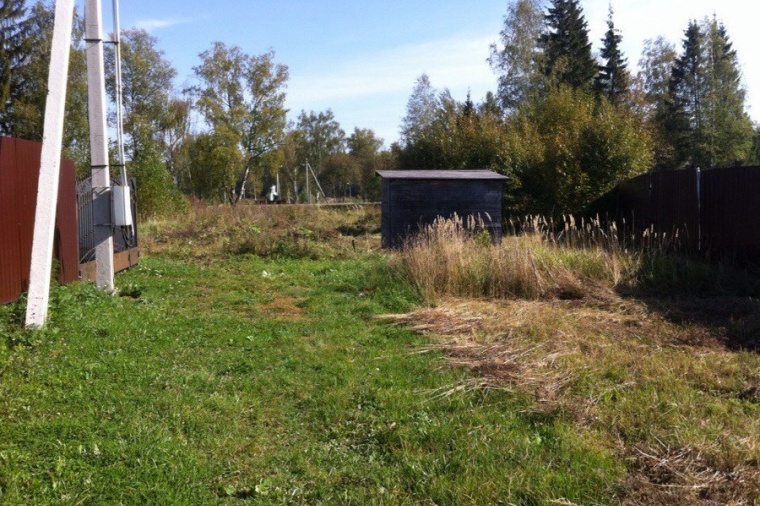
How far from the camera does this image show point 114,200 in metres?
8.70

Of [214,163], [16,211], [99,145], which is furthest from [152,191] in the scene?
[214,163]

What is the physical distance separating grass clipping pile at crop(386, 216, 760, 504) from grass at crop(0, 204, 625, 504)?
0.25 meters

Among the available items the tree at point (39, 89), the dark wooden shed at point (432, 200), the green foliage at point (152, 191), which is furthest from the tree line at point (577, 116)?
the tree at point (39, 89)

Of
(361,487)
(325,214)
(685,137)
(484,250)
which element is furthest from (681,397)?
(685,137)

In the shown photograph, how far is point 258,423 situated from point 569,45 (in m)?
37.6

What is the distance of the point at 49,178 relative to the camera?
6.32m

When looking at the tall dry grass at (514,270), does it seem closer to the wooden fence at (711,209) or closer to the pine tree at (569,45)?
the wooden fence at (711,209)

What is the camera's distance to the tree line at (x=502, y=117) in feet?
63.6

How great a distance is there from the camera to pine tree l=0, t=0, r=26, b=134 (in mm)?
30250

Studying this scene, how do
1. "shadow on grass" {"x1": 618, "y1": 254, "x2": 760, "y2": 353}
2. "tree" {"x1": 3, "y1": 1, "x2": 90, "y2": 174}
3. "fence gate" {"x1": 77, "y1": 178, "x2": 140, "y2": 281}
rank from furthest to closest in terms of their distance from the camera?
"tree" {"x1": 3, "y1": 1, "x2": 90, "y2": 174}
"fence gate" {"x1": 77, "y1": 178, "x2": 140, "y2": 281}
"shadow on grass" {"x1": 618, "y1": 254, "x2": 760, "y2": 353}

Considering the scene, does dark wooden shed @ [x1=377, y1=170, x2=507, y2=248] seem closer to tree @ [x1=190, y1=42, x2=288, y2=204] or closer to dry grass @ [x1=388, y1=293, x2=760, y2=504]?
dry grass @ [x1=388, y1=293, x2=760, y2=504]

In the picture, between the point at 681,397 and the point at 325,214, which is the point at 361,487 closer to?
the point at 681,397

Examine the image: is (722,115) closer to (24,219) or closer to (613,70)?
(613,70)

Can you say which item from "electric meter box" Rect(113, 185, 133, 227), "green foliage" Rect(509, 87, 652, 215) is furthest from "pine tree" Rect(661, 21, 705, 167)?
"electric meter box" Rect(113, 185, 133, 227)
